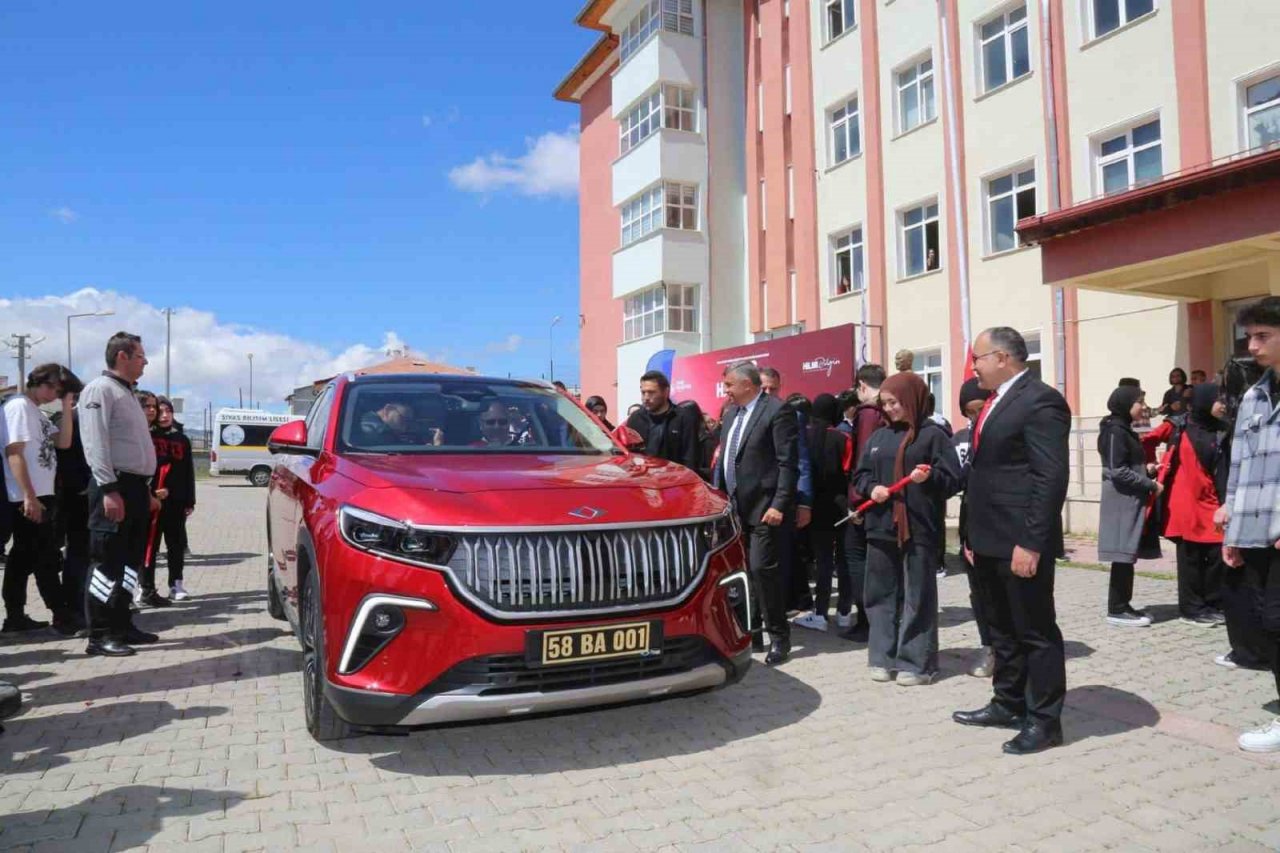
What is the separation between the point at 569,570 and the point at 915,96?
60.9 feet

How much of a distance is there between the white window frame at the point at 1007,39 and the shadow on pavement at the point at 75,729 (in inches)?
665

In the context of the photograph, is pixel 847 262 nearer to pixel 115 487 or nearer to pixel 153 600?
pixel 153 600

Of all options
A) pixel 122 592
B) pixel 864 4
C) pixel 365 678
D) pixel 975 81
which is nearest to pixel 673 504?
pixel 365 678

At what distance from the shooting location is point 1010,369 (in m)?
4.31

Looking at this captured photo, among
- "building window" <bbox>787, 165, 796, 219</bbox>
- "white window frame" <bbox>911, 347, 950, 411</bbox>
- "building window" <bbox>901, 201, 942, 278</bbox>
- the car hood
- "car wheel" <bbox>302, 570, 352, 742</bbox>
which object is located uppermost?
"building window" <bbox>787, 165, 796, 219</bbox>

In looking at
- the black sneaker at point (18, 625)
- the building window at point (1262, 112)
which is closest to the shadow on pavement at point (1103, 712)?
the black sneaker at point (18, 625)

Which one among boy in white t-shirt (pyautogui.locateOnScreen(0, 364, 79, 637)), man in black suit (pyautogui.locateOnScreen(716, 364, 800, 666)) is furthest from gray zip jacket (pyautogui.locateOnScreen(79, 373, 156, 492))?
man in black suit (pyautogui.locateOnScreen(716, 364, 800, 666))

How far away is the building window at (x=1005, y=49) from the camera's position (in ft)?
54.4

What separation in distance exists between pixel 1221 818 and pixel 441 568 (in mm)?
3206

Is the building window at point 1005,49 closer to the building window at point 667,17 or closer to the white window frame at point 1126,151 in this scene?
the white window frame at point 1126,151

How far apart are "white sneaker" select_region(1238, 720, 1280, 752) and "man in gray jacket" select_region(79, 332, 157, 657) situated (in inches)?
257

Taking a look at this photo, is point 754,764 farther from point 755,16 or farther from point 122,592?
point 755,16

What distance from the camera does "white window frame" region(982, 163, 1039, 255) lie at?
16.4 metres

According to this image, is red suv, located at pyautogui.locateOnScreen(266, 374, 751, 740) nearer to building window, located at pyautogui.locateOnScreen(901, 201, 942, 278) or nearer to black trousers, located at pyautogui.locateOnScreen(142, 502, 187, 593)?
black trousers, located at pyautogui.locateOnScreen(142, 502, 187, 593)
